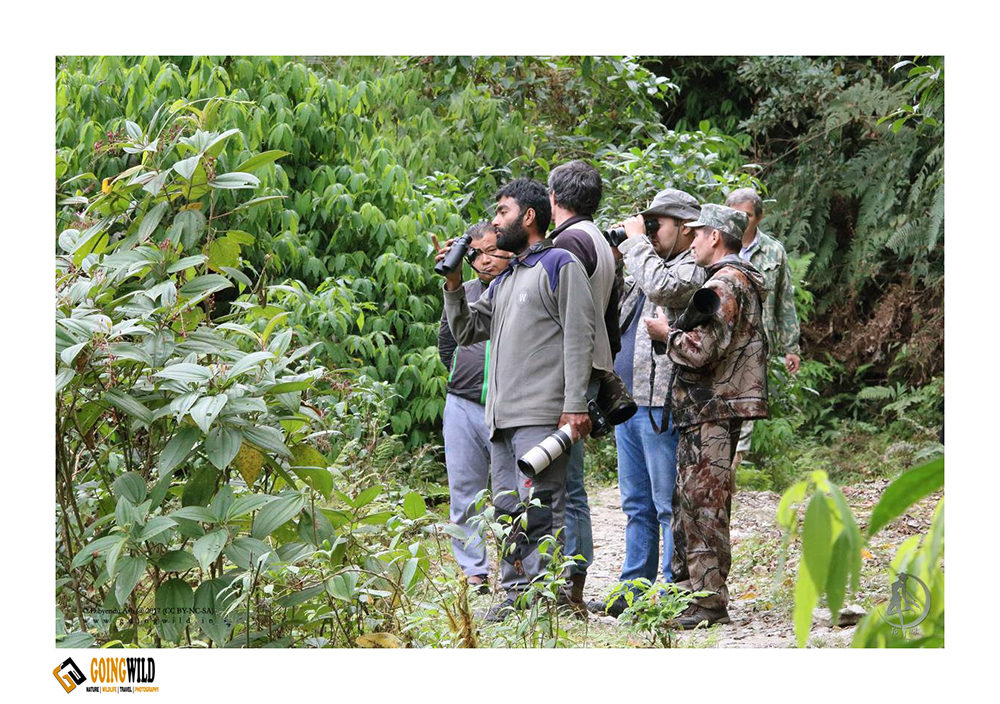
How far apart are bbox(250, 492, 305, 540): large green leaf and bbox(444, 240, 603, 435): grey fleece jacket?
124 centimetres

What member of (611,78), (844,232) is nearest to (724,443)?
(611,78)

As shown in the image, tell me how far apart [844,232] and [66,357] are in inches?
367

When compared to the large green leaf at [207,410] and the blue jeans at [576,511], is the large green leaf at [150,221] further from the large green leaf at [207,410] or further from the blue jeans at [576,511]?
the blue jeans at [576,511]

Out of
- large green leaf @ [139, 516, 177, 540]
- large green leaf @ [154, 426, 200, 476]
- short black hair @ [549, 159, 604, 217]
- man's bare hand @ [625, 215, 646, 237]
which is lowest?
large green leaf @ [139, 516, 177, 540]

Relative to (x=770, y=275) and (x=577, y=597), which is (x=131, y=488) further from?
(x=770, y=275)

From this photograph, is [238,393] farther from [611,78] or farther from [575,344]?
[611,78]

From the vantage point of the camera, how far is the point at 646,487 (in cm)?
470

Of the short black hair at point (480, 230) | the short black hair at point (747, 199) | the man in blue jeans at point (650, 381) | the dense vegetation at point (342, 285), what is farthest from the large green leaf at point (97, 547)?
the short black hair at point (747, 199)

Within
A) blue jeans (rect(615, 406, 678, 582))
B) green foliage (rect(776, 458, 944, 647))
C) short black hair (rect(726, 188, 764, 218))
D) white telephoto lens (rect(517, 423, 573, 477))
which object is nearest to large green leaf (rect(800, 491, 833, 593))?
green foliage (rect(776, 458, 944, 647))

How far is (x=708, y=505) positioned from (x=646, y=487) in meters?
0.67

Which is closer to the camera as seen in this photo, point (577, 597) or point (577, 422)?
point (577, 422)

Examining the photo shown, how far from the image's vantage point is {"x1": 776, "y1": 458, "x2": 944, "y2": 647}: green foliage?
104cm

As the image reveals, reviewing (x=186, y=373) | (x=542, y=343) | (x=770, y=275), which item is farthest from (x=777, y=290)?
(x=186, y=373)

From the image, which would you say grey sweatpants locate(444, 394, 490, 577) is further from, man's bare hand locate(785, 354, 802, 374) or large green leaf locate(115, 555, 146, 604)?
large green leaf locate(115, 555, 146, 604)
